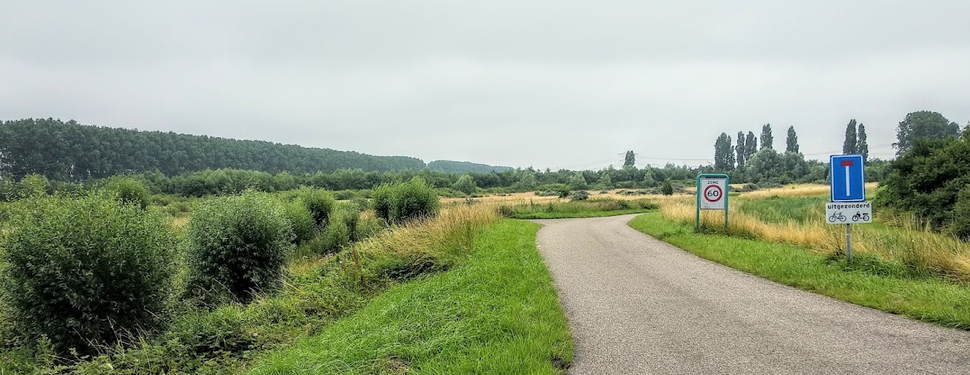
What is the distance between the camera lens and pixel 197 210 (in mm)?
16984

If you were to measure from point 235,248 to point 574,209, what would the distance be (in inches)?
1117

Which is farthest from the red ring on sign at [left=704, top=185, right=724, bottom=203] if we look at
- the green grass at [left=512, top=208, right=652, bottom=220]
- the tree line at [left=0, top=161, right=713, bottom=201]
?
the tree line at [left=0, top=161, right=713, bottom=201]

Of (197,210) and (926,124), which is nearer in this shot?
(197,210)

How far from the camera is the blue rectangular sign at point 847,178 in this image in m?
8.85

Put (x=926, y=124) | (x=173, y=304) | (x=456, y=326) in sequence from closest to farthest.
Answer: (x=456, y=326) < (x=173, y=304) < (x=926, y=124)

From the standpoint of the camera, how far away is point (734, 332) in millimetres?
5312

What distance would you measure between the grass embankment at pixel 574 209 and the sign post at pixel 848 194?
2524 centimetres

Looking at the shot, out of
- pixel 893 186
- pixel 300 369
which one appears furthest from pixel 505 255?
pixel 893 186

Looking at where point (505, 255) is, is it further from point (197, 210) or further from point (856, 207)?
point (197, 210)

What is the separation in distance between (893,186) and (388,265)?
24.7 m

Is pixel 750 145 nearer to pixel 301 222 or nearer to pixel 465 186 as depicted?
pixel 465 186

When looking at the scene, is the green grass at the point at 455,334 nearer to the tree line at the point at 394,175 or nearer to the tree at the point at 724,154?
the tree line at the point at 394,175

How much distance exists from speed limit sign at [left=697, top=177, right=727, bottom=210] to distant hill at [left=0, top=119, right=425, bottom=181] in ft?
326

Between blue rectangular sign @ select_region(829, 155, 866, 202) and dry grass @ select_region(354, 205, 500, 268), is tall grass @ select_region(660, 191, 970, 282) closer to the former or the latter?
blue rectangular sign @ select_region(829, 155, 866, 202)
